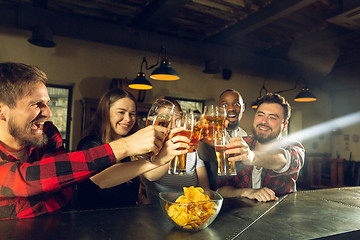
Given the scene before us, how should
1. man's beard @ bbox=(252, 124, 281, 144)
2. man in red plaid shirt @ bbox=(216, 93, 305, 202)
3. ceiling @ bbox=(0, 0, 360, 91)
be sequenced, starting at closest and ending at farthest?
man in red plaid shirt @ bbox=(216, 93, 305, 202) → man's beard @ bbox=(252, 124, 281, 144) → ceiling @ bbox=(0, 0, 360, 91)

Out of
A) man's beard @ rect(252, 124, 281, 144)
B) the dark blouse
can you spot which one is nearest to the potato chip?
the dark blouse

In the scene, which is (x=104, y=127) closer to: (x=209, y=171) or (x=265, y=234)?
(x=209, y=171)

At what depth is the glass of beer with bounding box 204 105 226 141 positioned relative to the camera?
120 centimetres

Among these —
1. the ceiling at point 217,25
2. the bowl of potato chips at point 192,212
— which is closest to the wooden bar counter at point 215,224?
the bowl of potato chips at point 192,212

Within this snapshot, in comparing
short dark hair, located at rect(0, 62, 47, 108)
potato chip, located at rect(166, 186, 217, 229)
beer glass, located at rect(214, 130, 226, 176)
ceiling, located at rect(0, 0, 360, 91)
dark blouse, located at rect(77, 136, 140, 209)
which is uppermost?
ceiling, located at rect(0, 0, 360, 91)

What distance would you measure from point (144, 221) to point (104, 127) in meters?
1.03

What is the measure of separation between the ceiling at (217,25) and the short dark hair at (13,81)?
8.85 feet

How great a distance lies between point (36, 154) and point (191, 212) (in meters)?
0.85

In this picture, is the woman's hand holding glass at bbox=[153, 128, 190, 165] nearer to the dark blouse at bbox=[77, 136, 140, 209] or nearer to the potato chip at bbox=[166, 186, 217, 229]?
the potato chip at bbox=[166, 186, 217, 229]

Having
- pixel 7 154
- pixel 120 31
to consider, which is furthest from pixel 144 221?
pixel 120 31

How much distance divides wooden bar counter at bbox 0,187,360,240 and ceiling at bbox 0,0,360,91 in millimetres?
2922

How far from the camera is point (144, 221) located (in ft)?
3.46

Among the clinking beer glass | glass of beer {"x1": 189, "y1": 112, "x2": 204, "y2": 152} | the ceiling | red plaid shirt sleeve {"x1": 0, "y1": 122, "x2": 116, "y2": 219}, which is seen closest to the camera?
red plaid shirt sleeve {"x1": 0, "y1": 122, "x2": 116, "y2": 219}

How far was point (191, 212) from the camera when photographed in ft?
3.11
